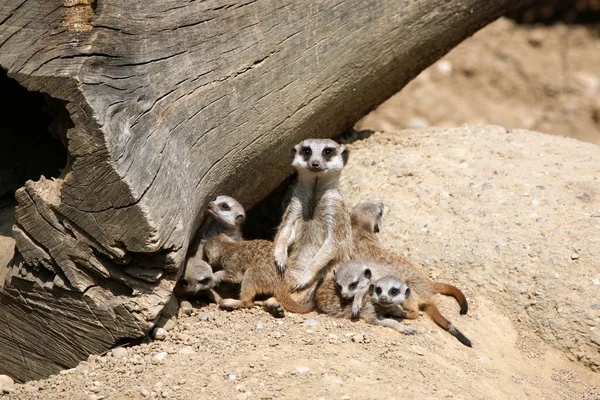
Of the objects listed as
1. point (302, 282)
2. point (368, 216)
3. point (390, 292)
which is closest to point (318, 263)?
point (302, 282)

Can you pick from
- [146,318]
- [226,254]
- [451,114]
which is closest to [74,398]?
[146,318]

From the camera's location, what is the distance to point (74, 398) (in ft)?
9.74

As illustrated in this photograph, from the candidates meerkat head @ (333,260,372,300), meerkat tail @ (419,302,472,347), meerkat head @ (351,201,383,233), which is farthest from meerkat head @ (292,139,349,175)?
meerkat tail @ (419,302,472,347)

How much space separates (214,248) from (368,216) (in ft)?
3.01

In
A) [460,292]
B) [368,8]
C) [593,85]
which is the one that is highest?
[368,8]

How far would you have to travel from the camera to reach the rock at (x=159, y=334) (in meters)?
3.39

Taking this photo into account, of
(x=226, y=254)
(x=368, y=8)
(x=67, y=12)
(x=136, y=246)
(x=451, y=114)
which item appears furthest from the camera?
(x=451, y=114)

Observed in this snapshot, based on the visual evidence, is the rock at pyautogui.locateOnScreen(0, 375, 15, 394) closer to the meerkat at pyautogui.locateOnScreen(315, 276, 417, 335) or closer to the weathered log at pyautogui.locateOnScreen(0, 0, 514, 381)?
Result: the weathered log at pyautogui.locateOnScreen(0, 0, 514, 381)

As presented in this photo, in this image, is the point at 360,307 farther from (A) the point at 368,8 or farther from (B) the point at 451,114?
(B) the point at 451,114

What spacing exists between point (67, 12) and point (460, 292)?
2.34 meters

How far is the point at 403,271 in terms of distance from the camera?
390 centimetres

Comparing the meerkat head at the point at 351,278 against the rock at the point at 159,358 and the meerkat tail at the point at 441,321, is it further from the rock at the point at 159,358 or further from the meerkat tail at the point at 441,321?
the rock at the point at 159,358

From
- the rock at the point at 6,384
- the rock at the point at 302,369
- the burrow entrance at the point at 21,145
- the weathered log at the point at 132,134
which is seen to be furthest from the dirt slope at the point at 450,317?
the burrow entrance at the point at 21,145

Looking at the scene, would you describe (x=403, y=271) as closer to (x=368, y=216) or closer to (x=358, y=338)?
(x=368, y=216)
